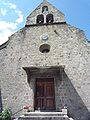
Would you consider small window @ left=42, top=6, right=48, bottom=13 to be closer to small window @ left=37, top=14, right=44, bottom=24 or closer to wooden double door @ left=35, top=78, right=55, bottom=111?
small window @ left=37, top=14, right=44, bottom=24

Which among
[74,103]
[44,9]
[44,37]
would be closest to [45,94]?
[74,103]

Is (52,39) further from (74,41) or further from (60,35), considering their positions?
(74,41)

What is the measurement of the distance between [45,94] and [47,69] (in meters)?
1.66

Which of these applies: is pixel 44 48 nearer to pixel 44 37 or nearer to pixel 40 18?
pixel 44 37

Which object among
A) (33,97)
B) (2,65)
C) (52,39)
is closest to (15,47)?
(2,65)

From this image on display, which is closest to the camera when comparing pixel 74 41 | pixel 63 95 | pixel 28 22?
pixel 63 95

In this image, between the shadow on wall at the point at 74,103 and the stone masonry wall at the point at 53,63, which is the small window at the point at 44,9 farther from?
the shadow on wall at the point at 74,103

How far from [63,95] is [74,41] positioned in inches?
154

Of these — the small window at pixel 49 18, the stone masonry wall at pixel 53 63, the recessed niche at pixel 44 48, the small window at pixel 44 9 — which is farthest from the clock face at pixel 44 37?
the small window at pixel 44 9

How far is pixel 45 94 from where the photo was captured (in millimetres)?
13781

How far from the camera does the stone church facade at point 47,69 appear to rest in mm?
13312

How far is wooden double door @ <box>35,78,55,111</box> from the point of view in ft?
44.2

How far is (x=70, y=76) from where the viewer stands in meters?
13.7

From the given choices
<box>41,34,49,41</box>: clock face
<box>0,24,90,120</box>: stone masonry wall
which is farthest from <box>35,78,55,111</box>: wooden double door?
<box>41,34,49,41</box>: clock face
